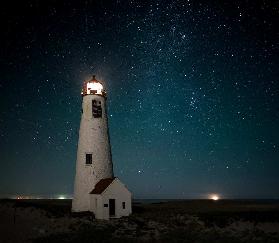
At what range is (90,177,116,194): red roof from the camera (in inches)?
1027

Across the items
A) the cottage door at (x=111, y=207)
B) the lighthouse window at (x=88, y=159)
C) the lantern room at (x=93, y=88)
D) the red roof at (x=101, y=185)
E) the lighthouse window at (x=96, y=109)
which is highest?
the lantern room at (x=93, y=88)

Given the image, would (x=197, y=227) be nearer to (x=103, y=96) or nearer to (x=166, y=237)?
(x=166, y=237)

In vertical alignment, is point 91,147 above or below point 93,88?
below

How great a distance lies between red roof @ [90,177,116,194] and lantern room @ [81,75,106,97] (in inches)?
291

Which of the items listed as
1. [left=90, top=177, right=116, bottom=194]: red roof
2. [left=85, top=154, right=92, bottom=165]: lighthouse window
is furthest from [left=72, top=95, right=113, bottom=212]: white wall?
[left=90, top=177, right=116, bottom=194]: red roof

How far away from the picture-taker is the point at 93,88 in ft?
94.7

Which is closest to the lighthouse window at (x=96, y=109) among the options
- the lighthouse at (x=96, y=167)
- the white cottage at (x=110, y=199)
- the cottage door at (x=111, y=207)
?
the lighthouse at (x=96, y=167)

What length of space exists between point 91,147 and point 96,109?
327 centimetres

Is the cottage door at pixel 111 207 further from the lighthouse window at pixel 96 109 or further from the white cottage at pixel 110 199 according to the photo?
the lighthouse window at pixel 96 109

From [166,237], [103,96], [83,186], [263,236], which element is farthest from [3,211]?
[263,236]

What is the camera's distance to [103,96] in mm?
29094

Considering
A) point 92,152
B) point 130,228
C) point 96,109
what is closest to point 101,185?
point 92,152

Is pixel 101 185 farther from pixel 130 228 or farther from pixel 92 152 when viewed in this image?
pixel 130 228

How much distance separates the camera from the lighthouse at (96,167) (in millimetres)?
26312
